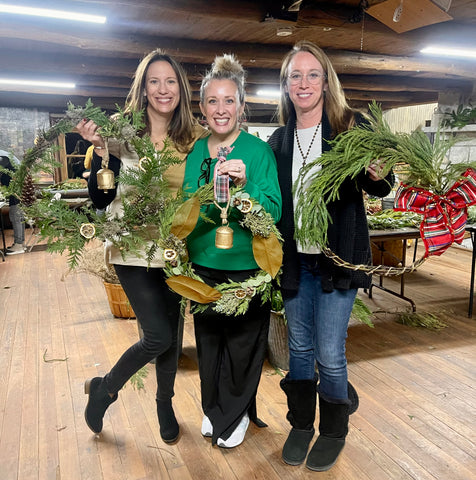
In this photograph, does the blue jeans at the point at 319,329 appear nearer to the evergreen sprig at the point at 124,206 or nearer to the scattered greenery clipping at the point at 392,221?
the evergreen sprig at the point at 124,206

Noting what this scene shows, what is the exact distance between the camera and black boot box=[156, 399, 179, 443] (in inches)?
82.4

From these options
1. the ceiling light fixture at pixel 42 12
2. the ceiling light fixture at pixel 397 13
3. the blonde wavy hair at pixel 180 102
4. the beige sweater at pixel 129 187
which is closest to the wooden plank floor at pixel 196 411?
the beige sweater at pixel 129 187

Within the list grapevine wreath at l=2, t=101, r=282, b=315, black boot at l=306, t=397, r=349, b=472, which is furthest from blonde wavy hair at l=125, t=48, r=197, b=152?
black boot at l=306, t=397, r=349, b=472

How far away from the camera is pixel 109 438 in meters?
2.14

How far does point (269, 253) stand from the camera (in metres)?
1.67

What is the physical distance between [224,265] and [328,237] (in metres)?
0.43

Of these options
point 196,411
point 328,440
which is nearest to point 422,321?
Result: point 328,440

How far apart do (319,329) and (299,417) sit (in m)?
0.46

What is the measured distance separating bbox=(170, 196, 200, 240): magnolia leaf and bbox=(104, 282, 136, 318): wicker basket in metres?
2.15

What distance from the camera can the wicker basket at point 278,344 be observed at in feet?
8.92

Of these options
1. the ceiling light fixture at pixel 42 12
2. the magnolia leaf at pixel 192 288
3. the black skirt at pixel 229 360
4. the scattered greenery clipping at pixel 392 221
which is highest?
the ceiling light fixture at pixel 42 12

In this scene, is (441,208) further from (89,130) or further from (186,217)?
(89,130)

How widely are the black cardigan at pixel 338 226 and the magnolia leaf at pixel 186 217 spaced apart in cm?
37

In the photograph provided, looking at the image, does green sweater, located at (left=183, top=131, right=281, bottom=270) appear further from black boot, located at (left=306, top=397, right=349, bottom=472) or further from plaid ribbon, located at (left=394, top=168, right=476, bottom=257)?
black boot, located at (left=306, top=397, right=349, bottom=472)
